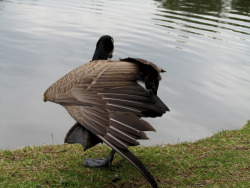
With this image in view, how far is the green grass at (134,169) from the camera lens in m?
4.56

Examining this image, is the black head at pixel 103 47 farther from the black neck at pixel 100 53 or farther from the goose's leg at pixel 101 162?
the goose's leg at pixel 101 162

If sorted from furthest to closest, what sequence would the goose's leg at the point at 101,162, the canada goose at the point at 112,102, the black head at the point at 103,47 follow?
the black head at the point at 103,47
the goose's leg at the point at 101,162
the canada goose at the point at 112,102

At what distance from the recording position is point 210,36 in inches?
729

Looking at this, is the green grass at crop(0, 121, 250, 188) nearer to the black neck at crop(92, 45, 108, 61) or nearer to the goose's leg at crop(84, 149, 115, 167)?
the goose's leg at crop(84, 149, 115, 167)

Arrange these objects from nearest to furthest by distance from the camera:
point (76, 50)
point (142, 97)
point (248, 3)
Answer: point (142, 97)
point (76, 50)
point (248, 3)

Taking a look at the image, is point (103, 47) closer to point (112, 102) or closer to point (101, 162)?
point (101, 162)

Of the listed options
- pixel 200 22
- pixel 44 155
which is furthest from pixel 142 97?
pixel 200 22

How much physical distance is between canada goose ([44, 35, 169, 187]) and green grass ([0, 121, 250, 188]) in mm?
896

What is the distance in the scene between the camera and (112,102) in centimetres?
386

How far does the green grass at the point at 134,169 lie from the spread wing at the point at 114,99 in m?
0.98

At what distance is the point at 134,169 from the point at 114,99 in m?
1.51

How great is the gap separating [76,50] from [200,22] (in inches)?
411

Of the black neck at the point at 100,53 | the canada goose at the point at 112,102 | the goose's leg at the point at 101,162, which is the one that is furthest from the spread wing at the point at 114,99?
the black neck at the point at 100,53

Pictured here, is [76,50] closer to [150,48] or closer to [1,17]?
[150,48]
